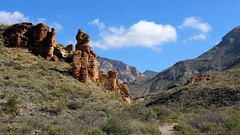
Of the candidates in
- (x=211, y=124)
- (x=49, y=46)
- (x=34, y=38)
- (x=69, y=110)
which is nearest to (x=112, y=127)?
(x=211, y=124)

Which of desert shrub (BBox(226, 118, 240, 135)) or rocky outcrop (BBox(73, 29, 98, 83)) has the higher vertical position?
rocky outcrop (BBox(73, 29, 98, 83))

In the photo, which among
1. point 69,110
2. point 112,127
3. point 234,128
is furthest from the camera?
point 69,110

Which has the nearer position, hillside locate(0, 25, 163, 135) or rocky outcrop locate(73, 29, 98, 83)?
hillside locate(0, 25, 163, 135)

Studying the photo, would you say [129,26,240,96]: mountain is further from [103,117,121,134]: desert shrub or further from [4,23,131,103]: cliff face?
[103,117,121,134]: desert shrub

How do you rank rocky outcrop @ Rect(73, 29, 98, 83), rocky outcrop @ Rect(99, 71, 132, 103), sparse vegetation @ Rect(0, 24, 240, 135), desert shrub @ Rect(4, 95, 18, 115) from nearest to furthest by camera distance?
sparse vegetation @ Rect(0, 24, 240, 135) → desert shrub @ Rect(4, 95, 18, 115) → rocky outcrop @ Rect(73, 29, 98, 83) → rocky outcrop @ Rect(99, 71, 132, 103)

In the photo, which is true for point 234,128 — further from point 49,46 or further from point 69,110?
point 49,46

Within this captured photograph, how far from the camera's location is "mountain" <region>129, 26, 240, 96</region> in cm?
12019

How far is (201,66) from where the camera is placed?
427 ft

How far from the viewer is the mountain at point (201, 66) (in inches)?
4732

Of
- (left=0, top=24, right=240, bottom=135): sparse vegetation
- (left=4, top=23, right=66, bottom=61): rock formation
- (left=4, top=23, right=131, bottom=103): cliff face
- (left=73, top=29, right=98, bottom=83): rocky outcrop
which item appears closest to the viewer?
(left=0, top=24, right=240, bottom=135): sparse vegetation

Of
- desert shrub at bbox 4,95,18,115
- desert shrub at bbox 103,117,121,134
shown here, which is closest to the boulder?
desert shrub at bbox 4,95,18,115

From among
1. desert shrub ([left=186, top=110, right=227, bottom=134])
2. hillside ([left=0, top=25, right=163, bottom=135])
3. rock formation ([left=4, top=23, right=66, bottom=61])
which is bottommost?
desert shrub ([left=186, top=110, right=227, bottom=134])

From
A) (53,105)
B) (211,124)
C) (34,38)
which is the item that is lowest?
(211,124)

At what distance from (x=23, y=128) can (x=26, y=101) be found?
7126mm
